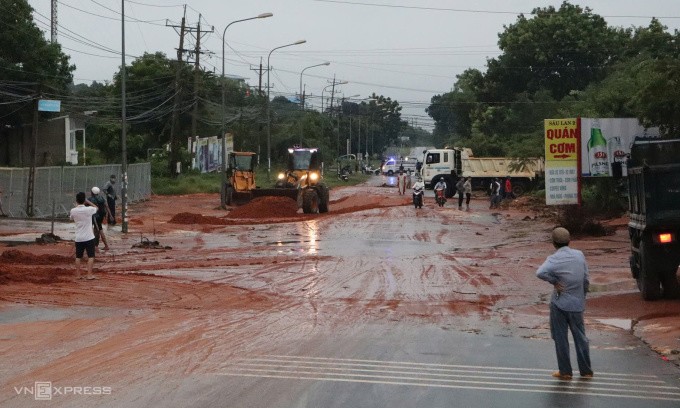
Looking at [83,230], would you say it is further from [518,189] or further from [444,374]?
[518,189]

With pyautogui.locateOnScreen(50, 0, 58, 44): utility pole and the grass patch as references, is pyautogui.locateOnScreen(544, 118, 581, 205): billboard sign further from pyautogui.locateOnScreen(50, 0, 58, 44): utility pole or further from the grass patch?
pyautogui.locateOnScreen(50, 0, 58, 44): utility pole

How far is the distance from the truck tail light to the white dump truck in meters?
43.3

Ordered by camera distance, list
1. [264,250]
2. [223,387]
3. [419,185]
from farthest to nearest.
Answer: [419,185], [264,250], [223,387]

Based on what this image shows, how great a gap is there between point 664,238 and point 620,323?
1.90 meters

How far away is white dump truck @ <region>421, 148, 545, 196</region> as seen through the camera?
5984 cm

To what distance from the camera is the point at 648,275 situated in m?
15.2

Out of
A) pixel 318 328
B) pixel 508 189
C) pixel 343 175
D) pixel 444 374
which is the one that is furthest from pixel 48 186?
pixel 343 175

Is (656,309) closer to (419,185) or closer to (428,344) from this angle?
(428,344)

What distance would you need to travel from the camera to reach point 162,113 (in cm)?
8112

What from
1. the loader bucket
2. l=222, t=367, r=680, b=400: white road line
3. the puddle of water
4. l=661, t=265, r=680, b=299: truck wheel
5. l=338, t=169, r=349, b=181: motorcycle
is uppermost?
l=338, t=169, r=349, b=181: motorcycle

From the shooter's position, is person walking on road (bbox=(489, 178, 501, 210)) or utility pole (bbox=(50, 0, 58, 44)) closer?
person walking on road (bbox=(489, 178, 501, 210))

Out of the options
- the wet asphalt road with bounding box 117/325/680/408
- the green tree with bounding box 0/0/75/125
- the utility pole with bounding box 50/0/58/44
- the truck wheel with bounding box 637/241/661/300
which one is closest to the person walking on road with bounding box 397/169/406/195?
the green tree with bounding box 0/0/75/125

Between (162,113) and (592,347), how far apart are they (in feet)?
237

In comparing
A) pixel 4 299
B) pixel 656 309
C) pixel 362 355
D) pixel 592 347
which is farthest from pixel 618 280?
pixel 4 299
